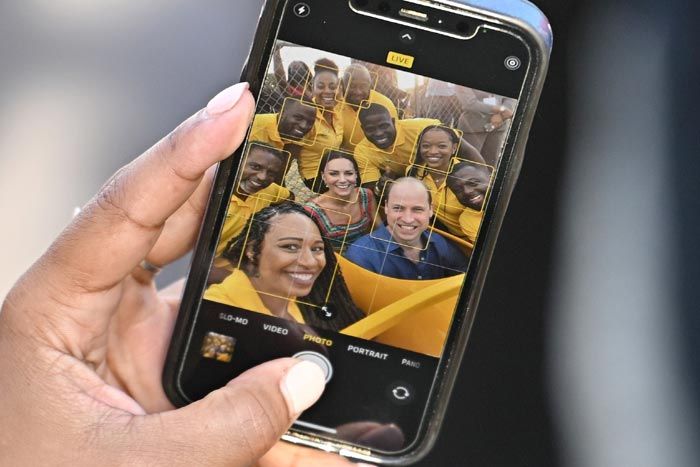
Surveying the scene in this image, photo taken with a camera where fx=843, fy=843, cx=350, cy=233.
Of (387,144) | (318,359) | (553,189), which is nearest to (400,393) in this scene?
(318,359)

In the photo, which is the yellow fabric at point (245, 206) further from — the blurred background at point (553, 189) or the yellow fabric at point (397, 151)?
the blurred background at point (553, 189)

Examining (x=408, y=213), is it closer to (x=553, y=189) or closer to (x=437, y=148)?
(x=437, y=148)

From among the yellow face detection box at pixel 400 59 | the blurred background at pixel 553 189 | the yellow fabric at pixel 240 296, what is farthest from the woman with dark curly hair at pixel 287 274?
the blurred background at pixel 553 189

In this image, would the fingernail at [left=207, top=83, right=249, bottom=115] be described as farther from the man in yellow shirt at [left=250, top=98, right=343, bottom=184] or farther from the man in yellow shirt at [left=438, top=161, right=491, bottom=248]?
the man in yellow shirt at [left=438, top=161, right=491, bottom=248]

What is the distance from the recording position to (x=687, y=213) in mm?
849

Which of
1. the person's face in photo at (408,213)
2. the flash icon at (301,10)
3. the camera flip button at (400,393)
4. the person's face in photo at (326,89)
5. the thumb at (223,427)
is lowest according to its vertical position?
the thumb at (223,427)

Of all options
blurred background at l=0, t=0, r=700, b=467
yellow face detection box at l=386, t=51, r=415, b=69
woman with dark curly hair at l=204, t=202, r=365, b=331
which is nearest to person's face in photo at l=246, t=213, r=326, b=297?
woman with dark curly hair at l=204, t=202, r=365, b=331

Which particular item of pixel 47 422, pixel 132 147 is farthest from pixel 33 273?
pixel 132 147

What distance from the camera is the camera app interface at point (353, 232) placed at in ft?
1.64

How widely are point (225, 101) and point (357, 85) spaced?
82mm

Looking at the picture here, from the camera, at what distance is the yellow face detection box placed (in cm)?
50

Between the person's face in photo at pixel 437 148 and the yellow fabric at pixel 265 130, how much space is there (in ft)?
0.28

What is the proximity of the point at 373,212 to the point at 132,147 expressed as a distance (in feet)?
1.48

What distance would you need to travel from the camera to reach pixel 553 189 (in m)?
0.87
